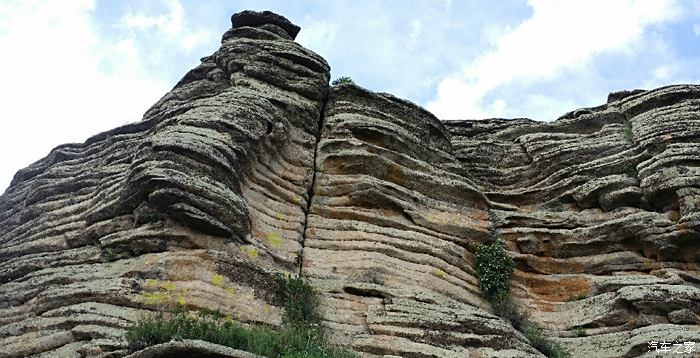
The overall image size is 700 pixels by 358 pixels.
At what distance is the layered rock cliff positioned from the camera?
14609 mm

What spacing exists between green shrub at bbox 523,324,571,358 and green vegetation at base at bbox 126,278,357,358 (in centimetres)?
505

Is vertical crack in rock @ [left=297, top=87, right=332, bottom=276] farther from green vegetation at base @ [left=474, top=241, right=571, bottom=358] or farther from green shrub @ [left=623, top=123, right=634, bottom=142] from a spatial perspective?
green shrub @ [left=623, top=123, right=634, bottom=142]

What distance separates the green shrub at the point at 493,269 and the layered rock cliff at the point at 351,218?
0.25 m

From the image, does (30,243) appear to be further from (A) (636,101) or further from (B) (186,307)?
(A) (636,101)

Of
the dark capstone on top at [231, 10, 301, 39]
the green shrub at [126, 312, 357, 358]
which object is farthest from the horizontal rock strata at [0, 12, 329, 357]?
the dark capstone on top at [231, 10, 301, 39]

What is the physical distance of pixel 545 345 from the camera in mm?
16719

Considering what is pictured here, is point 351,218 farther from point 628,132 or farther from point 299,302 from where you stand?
point 628,132

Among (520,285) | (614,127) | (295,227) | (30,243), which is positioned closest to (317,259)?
(295,227)

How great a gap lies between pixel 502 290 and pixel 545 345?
2.19 m

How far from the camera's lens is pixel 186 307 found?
44.7ft

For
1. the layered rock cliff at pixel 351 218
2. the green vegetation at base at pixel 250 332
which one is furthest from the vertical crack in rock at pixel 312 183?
the green vegetation at base at pixel 250 332

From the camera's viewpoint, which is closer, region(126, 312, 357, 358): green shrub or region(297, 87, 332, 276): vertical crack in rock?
region(126, 312, 357, 358): green shrub

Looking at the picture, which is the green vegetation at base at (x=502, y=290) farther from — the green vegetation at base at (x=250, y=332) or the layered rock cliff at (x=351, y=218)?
the green vegetation at base at (x=250, y=332)

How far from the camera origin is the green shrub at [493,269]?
61.0 feet
